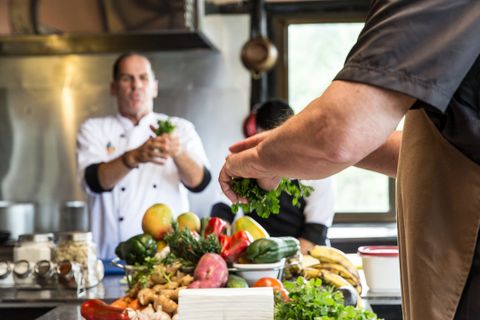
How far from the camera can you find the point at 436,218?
1393 mm

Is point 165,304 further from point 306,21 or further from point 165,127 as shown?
point 306,21

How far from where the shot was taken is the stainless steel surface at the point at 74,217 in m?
5.56

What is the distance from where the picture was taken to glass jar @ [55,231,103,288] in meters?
3.04

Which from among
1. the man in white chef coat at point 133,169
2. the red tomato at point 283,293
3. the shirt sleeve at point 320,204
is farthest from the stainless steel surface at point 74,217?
the red tomato at point 283,293

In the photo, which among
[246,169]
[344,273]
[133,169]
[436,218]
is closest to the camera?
[436,218]

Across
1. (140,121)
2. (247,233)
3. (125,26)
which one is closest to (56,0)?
(125,26)

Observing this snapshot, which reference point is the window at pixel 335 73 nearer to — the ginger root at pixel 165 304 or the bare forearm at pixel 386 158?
the ginger root at pixel 165 304

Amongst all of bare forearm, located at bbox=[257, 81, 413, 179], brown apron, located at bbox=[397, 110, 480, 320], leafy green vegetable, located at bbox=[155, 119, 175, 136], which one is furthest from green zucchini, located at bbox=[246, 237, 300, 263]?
leafy green vegetable, located at bbox=[155, 119, 175, 136]

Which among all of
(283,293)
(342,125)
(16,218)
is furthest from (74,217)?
(342,125)

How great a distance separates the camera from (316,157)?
4.28 ft

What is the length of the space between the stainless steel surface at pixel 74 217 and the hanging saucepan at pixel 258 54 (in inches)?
61.3

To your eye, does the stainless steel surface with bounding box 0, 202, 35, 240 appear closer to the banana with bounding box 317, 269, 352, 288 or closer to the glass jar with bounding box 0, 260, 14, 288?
the glass jar with bounding box 0, 260, 14, 288

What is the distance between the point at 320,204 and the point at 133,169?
4.25 ft

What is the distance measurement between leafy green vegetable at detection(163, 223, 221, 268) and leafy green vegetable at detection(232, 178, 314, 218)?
0.61 m
